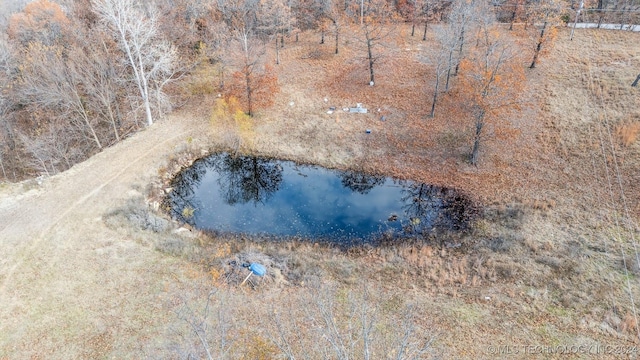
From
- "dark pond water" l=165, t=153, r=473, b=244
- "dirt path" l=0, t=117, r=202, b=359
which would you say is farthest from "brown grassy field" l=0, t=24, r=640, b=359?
"dark pond water" l=165, t=153, r=473, b=244

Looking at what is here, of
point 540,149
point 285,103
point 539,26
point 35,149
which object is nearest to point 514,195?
point 540,149

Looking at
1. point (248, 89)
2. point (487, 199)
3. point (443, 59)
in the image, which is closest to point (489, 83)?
point (443, 59)

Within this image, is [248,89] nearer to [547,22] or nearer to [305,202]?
[305,202]

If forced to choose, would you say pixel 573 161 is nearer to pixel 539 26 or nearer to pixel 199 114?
pixel 539 26

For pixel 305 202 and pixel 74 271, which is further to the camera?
pixel 305 202

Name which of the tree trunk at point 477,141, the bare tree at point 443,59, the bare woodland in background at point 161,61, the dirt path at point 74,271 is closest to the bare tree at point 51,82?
the bare woodland in background at point 161,61
